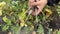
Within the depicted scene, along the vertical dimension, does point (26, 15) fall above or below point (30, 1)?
below

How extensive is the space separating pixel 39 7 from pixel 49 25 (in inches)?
8.4

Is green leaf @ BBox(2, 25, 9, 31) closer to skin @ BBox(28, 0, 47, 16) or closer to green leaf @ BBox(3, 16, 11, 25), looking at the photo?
green leaf @ BBox(3, 16, 11, 25)

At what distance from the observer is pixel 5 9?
2.24 m

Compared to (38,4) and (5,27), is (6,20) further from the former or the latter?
(38,4)

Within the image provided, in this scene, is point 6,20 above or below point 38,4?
below

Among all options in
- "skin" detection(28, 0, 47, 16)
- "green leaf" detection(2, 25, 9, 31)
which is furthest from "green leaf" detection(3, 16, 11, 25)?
"skin" detection(28, 0, 47, 16)

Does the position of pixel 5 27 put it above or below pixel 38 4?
below

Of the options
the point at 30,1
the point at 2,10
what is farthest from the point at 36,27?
the point at 2,10

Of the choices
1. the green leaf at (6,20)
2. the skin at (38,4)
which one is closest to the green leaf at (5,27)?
the green leaf at (6,20)

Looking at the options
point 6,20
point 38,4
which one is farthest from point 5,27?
point 38,4

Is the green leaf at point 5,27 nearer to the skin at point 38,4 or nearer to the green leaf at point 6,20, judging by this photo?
the green leaf at point 6,20

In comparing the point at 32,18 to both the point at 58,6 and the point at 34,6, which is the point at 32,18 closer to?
the point at 34,6

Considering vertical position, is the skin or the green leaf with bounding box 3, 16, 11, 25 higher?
the skin

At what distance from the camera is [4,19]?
7.09 feet
